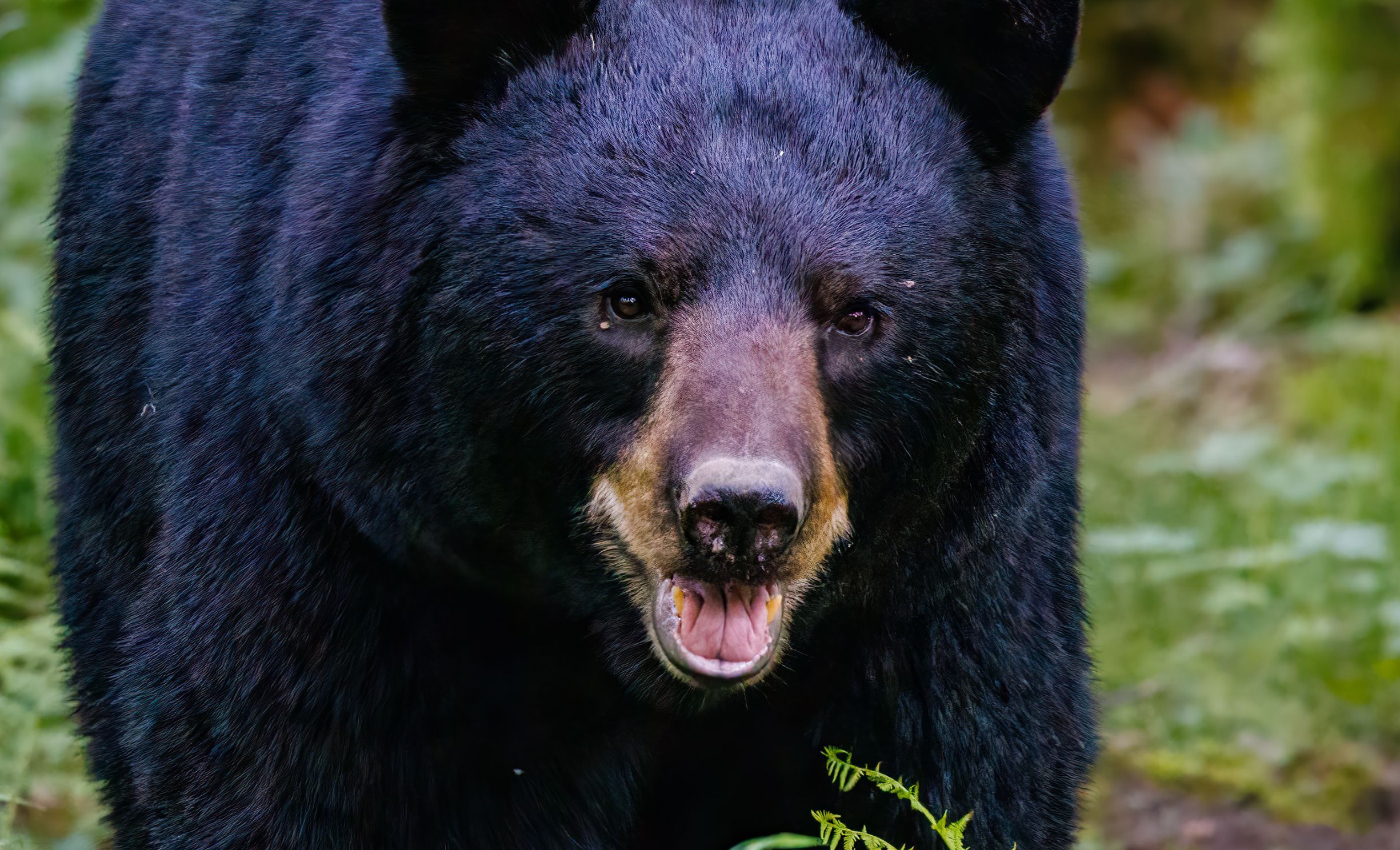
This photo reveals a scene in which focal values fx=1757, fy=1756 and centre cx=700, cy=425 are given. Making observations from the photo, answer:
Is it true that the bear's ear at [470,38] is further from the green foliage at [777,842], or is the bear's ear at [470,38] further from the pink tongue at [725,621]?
the green foliage at [777,842]

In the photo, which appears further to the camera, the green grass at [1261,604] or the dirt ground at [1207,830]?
the green grass at [1261,604]

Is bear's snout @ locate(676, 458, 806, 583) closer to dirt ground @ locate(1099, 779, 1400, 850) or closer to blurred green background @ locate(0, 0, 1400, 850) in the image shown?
blurred green background @ locate(0, 0, 1400, 850)

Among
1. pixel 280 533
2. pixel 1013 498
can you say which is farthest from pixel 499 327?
pixel 1013 498

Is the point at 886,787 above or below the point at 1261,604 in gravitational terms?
above

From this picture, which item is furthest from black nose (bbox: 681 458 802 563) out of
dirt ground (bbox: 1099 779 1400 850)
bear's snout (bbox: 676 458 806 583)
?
dirt ground (bbox: 1099 779 1400 850)

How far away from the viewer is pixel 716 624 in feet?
10.2

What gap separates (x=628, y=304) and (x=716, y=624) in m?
0.59

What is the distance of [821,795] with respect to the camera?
3.61 meters

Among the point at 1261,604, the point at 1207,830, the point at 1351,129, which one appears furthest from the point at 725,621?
the point at 1351,129

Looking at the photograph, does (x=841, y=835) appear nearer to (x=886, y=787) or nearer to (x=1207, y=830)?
(x=886, y=787)

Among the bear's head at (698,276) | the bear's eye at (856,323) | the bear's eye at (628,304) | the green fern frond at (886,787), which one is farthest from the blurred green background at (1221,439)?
the bear's eye at (628,304)

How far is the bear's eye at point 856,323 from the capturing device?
10.4ft

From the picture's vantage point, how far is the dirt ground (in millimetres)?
5078

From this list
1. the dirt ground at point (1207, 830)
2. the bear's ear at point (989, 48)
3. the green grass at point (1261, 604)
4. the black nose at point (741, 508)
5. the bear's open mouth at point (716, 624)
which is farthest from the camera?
the green grass at point (1261, 604)
